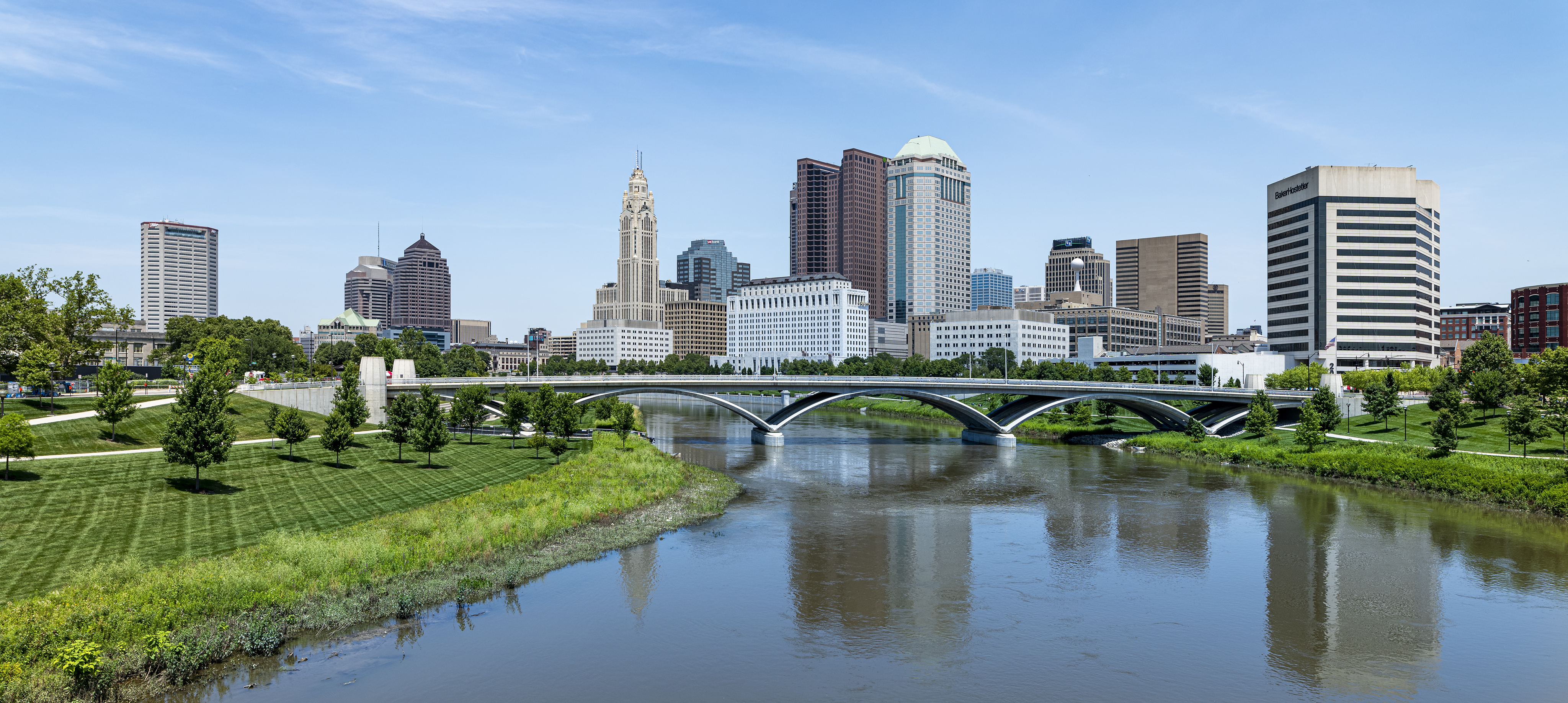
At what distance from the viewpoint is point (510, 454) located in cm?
7144

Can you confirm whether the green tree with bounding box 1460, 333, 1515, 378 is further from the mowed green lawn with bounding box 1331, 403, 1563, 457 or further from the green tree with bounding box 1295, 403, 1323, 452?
the green tree with bounding box 1295, 403, 1323, 452

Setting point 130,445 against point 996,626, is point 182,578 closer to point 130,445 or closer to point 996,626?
point 996,626

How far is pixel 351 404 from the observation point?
67188mm

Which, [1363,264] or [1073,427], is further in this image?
[1363,264]

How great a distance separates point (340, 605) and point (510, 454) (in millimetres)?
42152

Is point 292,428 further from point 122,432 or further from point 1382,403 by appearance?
point 1382,403

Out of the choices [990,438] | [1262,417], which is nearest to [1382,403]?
[1262,417]

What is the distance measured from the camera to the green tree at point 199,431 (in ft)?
143

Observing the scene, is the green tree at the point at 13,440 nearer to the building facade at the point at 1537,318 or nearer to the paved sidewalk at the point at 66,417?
the paved sidewalk at the point at 66,417

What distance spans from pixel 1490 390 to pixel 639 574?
8132 cm

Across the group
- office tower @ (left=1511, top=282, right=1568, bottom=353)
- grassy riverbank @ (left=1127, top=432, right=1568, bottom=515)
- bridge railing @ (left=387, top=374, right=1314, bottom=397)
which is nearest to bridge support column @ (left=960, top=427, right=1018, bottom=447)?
bridge railing @ (left=387, top=374, right=1314, bottom=397)

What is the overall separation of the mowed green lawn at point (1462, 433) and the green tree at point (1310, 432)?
223 inches

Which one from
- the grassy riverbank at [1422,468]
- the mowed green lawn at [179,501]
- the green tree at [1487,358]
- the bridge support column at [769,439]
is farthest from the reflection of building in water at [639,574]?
the green tree at [1487,358]

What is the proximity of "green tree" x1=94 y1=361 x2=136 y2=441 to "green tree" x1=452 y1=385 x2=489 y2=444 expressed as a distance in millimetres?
26684
